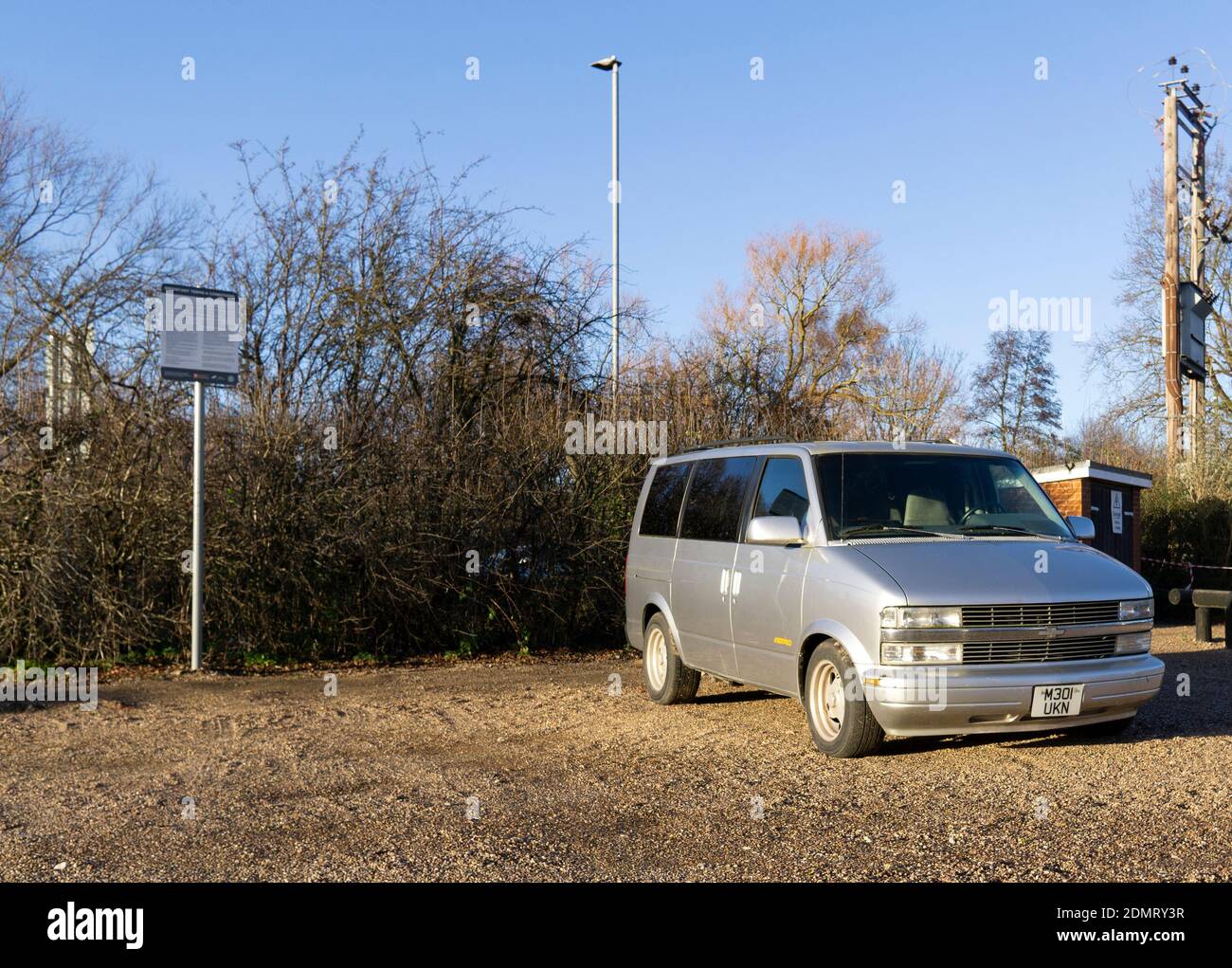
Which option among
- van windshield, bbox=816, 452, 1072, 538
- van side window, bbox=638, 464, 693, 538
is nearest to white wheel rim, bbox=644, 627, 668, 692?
van side window, bbox=638, 464, 693, 538

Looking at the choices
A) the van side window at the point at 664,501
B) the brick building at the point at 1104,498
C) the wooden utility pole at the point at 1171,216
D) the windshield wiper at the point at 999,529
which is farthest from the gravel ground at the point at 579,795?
the wooden utility pole at the point at 1171,216

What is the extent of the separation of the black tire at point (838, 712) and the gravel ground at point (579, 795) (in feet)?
0.43

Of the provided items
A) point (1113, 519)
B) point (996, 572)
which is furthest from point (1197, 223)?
point (996, 572)

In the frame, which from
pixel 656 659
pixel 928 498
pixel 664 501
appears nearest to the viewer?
pixel 928 498

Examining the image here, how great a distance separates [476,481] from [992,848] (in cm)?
867

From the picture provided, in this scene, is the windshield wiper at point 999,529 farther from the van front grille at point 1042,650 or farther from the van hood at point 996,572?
the van front grille at point 1042,650

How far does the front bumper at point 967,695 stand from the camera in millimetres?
6988

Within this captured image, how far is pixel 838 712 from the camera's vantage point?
7.62 meters

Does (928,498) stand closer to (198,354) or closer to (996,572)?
(996,572)

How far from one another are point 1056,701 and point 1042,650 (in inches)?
12.3

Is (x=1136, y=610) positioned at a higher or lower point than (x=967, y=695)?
higher

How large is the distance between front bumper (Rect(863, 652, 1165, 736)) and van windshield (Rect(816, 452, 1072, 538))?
1.17m

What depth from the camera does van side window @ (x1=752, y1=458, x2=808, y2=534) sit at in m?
8.34
